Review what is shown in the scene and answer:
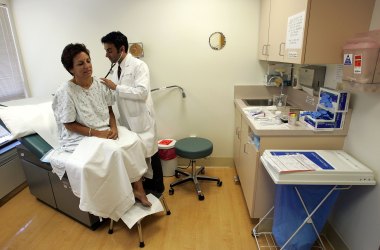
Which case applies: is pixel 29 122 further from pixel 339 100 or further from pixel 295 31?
pixel 339 100

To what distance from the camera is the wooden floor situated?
1.86 m

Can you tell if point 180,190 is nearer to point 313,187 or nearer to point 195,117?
point 195,117

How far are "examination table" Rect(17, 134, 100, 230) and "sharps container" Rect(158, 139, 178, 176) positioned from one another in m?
0.94

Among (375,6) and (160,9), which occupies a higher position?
(160,9)

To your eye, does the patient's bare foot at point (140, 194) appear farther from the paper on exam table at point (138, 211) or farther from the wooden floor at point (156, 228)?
the wooden floor at point (156, 228)

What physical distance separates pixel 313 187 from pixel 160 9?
7.31ft

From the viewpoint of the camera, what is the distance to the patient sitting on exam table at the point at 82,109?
5.83 ft

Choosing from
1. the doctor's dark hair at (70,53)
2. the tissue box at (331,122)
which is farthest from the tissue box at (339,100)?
the doctor's dark hair at (70,53)

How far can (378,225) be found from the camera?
1.35 metres

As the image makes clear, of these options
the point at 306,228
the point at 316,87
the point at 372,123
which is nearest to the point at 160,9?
the point at 316,87

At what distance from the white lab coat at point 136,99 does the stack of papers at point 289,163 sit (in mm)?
1104

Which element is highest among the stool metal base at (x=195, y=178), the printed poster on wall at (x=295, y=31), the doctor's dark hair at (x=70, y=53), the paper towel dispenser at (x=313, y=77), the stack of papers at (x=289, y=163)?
the printed poster on wall at (x=295, y=31)

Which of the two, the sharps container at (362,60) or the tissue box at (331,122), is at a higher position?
the sharps container at (362,60)

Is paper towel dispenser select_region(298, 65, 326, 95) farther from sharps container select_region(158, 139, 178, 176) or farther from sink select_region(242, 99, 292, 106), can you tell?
sharps container select_region(158, 139, 178, 176)
